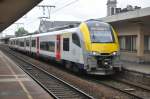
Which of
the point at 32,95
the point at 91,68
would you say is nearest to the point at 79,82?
the point at 91,68

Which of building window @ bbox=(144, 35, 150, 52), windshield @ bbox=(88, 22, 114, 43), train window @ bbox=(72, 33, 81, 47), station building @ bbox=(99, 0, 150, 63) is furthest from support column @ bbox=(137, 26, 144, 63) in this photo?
train window @ bbox=(72, 33, 81, 47)

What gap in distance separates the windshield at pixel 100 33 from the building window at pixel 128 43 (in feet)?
29.2

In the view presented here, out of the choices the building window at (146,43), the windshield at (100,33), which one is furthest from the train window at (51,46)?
the windshield at (100,33)

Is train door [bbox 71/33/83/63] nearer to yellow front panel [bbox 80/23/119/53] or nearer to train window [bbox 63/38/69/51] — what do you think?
yellow front panel [bbox 80/23/119/53]

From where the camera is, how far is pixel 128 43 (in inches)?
1254

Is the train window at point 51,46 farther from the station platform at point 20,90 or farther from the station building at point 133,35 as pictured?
the station platform at point 20,90

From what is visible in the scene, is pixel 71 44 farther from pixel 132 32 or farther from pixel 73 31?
pixel 132 32

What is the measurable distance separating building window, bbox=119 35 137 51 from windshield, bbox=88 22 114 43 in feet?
29.2

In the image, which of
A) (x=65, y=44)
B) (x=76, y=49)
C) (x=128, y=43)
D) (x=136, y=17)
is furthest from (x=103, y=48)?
(x=128, y=43)

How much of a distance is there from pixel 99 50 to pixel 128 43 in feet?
37.7

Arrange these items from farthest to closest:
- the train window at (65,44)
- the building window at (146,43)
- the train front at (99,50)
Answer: the building window at (146,43), the train window at (65,44), the train front at (99,50)

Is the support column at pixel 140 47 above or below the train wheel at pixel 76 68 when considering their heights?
above

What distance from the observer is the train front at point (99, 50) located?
2066cm

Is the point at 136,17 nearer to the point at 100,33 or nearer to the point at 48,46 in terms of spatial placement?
the point at 100,33
